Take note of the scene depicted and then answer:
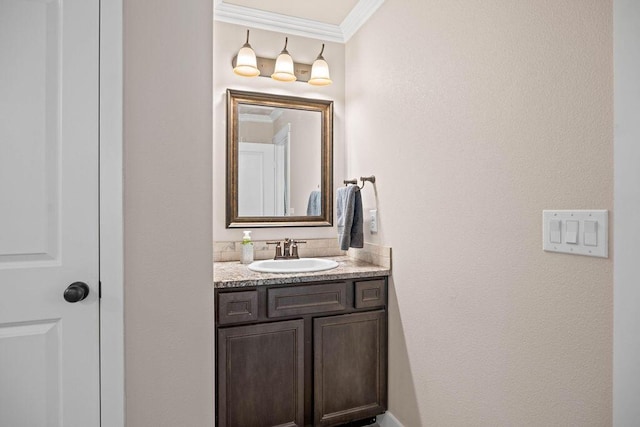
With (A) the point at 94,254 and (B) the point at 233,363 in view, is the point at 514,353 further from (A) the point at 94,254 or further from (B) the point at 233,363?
(A) the point at 94,254

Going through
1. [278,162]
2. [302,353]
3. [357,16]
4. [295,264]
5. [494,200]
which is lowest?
[302,353]

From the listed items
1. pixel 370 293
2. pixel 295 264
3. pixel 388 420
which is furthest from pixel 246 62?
pixel 388 420

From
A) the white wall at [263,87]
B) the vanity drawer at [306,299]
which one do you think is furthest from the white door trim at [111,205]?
the white wall at [263,87]

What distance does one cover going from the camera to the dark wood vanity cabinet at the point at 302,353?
68.1 inches

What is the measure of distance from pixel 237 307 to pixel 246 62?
1477 mm

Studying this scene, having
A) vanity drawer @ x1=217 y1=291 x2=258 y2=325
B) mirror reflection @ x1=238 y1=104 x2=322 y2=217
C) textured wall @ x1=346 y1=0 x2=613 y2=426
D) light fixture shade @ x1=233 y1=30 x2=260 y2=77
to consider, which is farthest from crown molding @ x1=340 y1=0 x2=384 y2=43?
vanity drawer @ x1=217 y1=291 x2=258 y2=325

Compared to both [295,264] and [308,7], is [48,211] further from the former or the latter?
[308,7]

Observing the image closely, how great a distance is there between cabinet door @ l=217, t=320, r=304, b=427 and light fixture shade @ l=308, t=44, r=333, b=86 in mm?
1562

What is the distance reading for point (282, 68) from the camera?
2.33 meters

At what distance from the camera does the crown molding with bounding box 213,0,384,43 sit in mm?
2260

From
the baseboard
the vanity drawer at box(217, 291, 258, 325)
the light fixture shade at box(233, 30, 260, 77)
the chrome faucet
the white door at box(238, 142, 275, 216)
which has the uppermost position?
the light fixture shade at box(233, 30, 260, 77)

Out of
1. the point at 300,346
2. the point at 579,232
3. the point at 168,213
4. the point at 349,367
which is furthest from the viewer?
the point at 349,367

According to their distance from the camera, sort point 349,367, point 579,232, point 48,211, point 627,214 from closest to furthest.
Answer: point 627,214, point 579,232, point 48,211, point 349,367

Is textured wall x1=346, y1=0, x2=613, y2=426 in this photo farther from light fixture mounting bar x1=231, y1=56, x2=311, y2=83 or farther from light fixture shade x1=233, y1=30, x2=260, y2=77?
light fixture shade x1=233, y1=30, x2=260, y2=77
